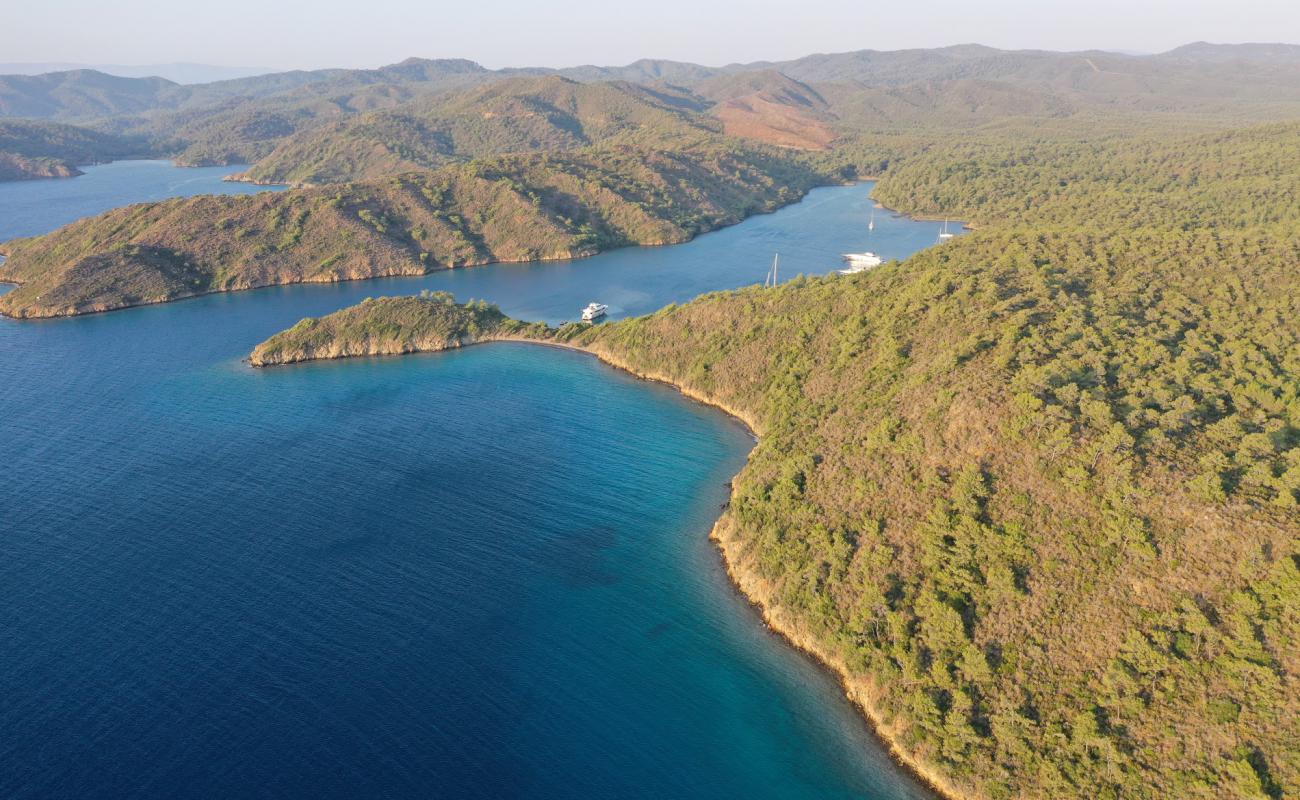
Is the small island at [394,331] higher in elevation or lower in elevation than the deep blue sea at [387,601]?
higher

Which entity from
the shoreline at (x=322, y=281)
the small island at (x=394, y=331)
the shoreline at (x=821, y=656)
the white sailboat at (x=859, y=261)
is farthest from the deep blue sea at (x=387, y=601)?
the white sailboat at (x=859, y=261)

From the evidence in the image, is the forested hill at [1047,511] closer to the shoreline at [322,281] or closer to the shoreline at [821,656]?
the shoreline at [821,656]

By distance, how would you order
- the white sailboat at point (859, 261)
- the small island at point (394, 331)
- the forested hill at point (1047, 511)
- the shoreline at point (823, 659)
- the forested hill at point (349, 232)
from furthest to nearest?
the white sailboat at point (859, 261), the forested hill at point (349, 232), the small island at point (394, 331), the shoreline at point (823, 659), the forested hill at point (1047, 511)

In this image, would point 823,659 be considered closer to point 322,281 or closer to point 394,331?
point 394,331

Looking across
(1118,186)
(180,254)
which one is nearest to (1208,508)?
(180,254)

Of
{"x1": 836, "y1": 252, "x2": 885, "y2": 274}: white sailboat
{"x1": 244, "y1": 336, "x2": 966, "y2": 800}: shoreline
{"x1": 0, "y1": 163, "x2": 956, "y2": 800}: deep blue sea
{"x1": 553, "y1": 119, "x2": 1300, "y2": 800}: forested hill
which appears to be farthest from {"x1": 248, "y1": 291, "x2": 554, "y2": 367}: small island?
{"x1": 836, "y1": 252, "x2": 885, "y2": 274}: white sailboat

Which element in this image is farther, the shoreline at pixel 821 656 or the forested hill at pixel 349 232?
the forested hill at pixel 349 232

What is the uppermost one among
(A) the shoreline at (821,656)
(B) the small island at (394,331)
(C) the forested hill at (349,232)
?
(C) the forested hill at (349,232)

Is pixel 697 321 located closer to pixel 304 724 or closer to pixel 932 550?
pixel 932 550
